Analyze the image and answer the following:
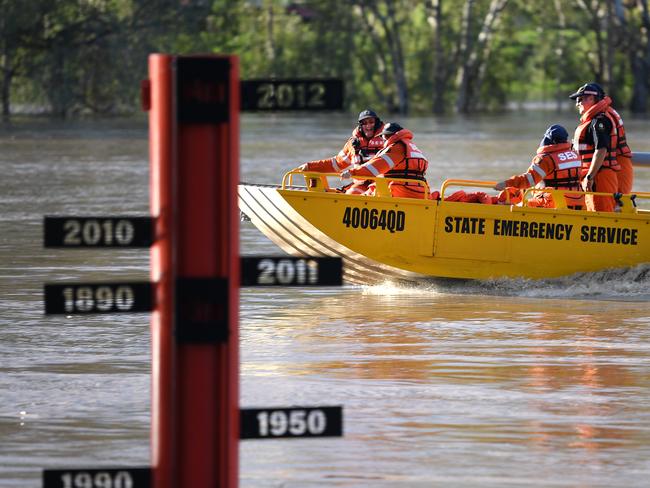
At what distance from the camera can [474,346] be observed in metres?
11.7

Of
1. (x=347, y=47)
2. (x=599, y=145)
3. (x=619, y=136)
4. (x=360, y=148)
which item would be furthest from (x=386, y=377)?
(x=347, y=47)

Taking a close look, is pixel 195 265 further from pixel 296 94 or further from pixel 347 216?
pixel 347 216

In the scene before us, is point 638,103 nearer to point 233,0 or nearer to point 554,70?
point 554,70

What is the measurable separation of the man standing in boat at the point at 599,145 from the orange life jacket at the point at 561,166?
0.20 meters

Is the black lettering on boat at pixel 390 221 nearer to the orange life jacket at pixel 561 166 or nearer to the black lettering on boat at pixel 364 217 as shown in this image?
the black lettering on boat at pixel 364 217

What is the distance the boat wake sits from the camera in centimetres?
1521

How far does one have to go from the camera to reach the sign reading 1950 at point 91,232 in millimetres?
4832


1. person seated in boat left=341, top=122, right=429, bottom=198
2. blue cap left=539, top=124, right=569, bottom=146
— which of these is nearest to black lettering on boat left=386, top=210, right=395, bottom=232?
person seated in boat left=341, top=122, right=429, bottom=198

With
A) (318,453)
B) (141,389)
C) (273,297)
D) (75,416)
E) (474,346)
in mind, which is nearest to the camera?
(318,453)

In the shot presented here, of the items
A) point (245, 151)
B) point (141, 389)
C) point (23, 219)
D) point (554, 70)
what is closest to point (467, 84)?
point (554, 70)

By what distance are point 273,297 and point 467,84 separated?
68268 millimetres

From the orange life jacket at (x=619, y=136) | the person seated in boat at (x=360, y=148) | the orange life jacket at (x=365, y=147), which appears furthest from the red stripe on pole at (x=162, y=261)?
the orange life jacket at (x=365, y=147)

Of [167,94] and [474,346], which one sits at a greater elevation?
[167,94]

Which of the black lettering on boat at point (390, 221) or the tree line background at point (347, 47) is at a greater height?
the tree line background at point (347, 47)
